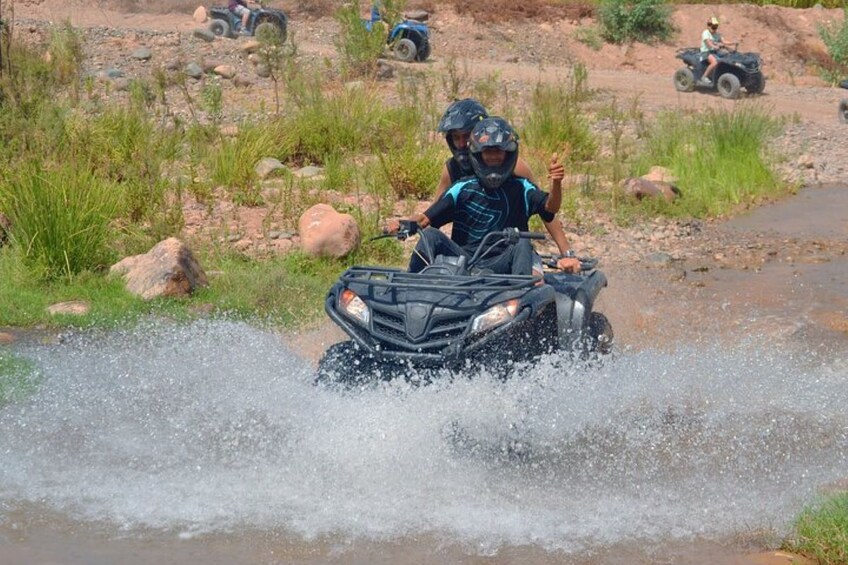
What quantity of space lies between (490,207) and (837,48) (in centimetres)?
2282

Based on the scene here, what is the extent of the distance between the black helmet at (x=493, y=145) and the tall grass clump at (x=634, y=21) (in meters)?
22.5

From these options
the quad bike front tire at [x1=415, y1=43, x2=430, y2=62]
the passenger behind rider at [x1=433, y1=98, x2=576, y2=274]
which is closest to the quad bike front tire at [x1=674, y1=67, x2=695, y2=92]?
the quad bike front tire at [x1=415, y1=43, x2=430, y2=62]

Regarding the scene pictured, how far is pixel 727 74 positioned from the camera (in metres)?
22.0

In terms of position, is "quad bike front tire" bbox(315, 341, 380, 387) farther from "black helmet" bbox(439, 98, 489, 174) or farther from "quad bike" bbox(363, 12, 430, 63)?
"quad bike" bbox(363, 12, 430, 63)

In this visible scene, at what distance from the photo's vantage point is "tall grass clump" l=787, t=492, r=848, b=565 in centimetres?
510

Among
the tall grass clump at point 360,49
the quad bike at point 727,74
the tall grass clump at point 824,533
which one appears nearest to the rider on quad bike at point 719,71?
→ the quad bike at point 727,74

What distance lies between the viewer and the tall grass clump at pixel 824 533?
5.10 metres

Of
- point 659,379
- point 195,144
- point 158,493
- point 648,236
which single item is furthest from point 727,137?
point 158,493

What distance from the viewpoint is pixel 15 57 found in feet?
45.8

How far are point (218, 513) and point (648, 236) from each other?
740 cm

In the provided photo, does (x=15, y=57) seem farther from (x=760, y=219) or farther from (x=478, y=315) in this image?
(x=478, y=315)

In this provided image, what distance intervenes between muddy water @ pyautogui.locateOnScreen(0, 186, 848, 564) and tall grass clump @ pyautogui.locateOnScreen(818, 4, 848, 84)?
67.2 feet

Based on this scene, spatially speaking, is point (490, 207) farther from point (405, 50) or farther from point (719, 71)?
point (405, 50)

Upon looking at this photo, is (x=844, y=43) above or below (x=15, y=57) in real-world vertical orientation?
below
